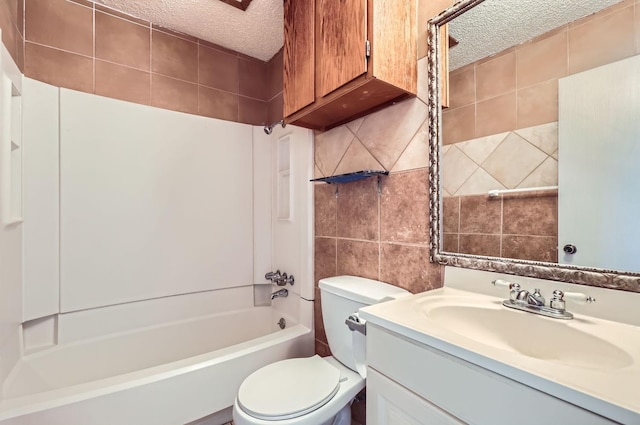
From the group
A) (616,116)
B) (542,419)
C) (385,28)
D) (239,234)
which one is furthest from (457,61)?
(239,234)

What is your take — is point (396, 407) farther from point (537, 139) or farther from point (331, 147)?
point (331, 147)

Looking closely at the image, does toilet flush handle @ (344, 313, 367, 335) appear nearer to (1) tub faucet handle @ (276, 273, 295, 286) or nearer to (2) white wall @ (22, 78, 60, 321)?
(1) tub faucet handle @ (276, 273, 295, 286)

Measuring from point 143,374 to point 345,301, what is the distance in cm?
93

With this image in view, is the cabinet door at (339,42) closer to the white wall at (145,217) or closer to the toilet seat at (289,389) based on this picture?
the white wall at (145,217)

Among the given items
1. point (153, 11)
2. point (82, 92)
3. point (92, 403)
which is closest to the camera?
point (92, 403)

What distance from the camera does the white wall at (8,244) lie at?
116 cm

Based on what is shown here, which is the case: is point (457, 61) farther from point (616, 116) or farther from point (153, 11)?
point (153, 11)

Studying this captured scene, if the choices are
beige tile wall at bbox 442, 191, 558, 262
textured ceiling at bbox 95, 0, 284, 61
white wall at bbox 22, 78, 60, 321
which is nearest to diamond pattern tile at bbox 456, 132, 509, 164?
beige tile wall at bbox 442, 191, 558, 262

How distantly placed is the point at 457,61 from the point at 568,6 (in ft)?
1.07

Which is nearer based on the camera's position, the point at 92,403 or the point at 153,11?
the point at 92,403

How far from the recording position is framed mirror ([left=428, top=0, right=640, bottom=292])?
74cm

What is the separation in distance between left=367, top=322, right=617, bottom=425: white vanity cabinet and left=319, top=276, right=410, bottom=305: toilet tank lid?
33 cm

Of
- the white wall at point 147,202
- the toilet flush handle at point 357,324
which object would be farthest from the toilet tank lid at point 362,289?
the white wall at point 147,202

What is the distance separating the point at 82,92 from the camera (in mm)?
1602
